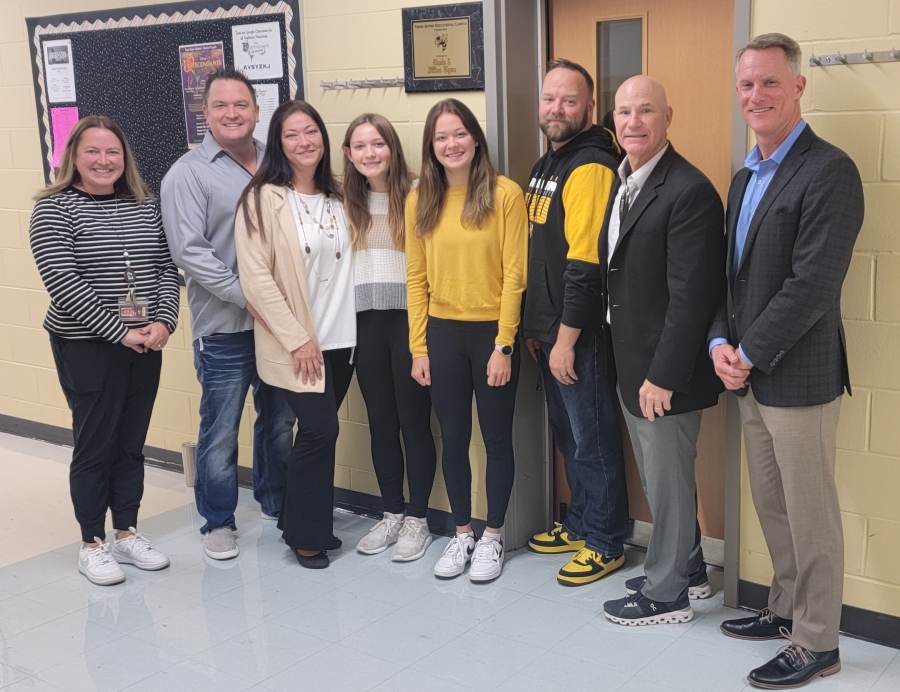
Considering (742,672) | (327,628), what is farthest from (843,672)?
(327,628)

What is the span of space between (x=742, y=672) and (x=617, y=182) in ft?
4.70

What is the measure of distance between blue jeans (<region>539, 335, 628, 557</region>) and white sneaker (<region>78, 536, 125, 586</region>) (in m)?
1.61

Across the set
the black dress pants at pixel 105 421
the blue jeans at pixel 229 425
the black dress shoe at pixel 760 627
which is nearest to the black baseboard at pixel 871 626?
the black dress shoe at pixel 760 627

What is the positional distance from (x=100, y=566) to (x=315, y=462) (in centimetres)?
83

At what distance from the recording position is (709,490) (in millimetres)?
3291

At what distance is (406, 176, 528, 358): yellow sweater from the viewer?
10.1 feet

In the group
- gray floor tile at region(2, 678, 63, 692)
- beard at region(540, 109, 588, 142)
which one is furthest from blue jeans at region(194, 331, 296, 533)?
beard at region(540, 109, 588, 142)

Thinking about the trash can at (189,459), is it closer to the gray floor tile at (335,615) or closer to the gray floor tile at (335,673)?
the gray floor tile at (335,615)

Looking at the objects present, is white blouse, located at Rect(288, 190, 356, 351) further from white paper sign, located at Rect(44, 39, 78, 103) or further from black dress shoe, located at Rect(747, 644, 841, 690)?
white paper sign, located at Rect(44, 39, 78, 103)

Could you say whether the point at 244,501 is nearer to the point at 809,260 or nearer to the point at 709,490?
the point at 709,490

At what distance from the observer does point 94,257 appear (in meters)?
3.22

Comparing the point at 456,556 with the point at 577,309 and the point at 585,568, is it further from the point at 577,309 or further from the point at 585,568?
the point at 577,309

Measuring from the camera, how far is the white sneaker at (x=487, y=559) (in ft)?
10.7

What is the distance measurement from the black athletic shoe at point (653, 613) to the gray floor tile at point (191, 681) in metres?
1.12
